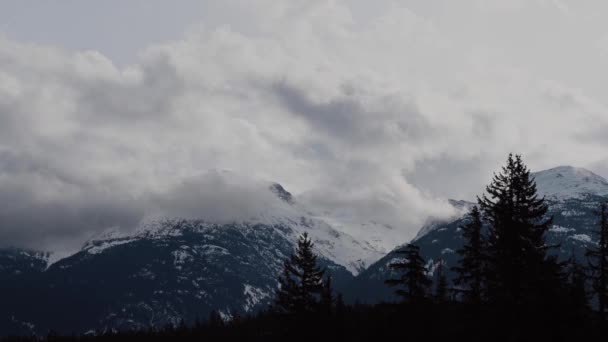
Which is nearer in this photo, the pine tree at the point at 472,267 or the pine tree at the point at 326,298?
the pine tree at the point at 472,267

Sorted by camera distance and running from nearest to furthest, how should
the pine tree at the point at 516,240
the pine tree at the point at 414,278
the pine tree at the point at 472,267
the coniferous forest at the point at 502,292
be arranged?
the coniferous forest at the point at 502,292 < the pine tree at the point at 516,240 < the pine tree at the point at 414,278 < the pine tree at the point at 472,267

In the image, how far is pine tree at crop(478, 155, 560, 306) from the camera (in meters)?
43.5

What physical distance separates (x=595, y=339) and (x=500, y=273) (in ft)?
25.7

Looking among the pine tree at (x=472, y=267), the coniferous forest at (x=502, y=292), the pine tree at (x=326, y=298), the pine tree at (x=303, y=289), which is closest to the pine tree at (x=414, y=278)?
the coniferous forest at (x=502, y=292)

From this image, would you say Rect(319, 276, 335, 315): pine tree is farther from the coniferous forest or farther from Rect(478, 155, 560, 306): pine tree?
Rect(478, 155, 560, 306): pine tree

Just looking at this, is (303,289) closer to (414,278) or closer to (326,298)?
(326,298)

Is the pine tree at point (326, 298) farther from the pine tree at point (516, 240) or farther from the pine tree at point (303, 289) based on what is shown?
the pine tree at point (516, 240)

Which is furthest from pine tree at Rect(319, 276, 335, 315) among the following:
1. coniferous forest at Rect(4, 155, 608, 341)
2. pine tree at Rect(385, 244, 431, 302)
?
pine tree at Rect(385, 244, 431, 302)

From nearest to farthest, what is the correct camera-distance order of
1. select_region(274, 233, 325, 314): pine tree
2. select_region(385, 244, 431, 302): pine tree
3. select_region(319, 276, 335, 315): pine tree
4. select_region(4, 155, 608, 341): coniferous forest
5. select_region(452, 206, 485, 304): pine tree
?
select_region(4, 155, 608, 341): coniferous forest → select_region(385, 244, 431, 302): pine tree → select_region(274, 233, 325, 314): pine tree → select_region(452, 206, 485, 304): pine tree → select_region(319, 276, 335, 315): pine tree

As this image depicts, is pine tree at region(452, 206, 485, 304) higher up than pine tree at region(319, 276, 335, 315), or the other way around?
pine tree at region(452, 206, 485, 304)

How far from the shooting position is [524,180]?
151ft

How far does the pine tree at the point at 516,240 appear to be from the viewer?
4347 centimetres

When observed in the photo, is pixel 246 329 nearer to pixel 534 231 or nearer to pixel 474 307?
pixel 474 307

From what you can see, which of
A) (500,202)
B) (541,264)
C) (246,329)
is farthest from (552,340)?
(246,329)
